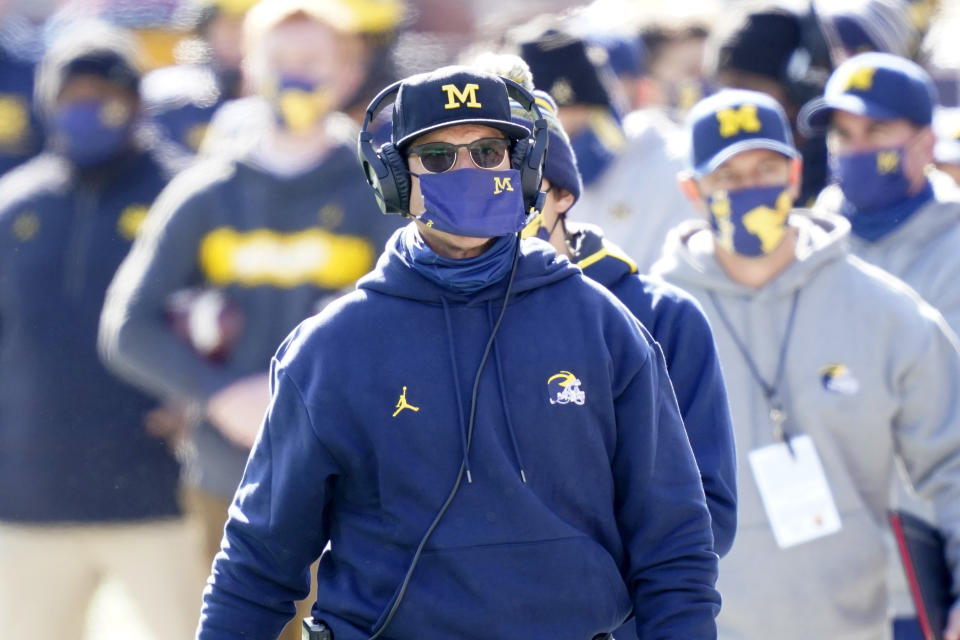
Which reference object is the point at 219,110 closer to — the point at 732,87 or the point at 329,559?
the point at 732,87

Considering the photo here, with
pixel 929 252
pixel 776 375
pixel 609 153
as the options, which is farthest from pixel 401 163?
pixel 609 153

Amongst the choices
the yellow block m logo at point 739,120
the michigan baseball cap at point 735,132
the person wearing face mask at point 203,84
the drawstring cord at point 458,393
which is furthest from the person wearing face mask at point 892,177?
the person wearing face mask at point 203,84

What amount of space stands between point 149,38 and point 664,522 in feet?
29.9

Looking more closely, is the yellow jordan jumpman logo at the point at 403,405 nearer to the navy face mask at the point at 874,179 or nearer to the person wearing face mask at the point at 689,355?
the person wearing face mask at the point at 689,355

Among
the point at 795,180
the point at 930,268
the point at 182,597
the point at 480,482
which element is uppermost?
the point at 480,482

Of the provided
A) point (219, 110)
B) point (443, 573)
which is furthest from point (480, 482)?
point (219, 110)

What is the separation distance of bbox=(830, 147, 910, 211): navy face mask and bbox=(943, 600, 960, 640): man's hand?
1.78 meters

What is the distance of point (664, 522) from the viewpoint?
3.35 meters

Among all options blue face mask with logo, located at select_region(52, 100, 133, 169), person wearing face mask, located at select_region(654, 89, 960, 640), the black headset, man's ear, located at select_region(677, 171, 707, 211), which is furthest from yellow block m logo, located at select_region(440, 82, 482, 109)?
blue face mask with logo, located at select_region(52, 100, 133, 169)

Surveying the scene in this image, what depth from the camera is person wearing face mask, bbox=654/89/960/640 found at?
5.11 metres

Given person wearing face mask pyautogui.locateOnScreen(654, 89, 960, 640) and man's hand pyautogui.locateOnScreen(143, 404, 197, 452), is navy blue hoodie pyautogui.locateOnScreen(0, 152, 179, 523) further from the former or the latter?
person wearing face mask pyautogui.locateOnScreen(654, 89, 960, 640)

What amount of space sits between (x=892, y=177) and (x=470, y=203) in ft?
11.3

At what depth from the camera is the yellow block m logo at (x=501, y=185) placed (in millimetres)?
3371

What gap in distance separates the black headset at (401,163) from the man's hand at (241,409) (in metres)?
2.60
